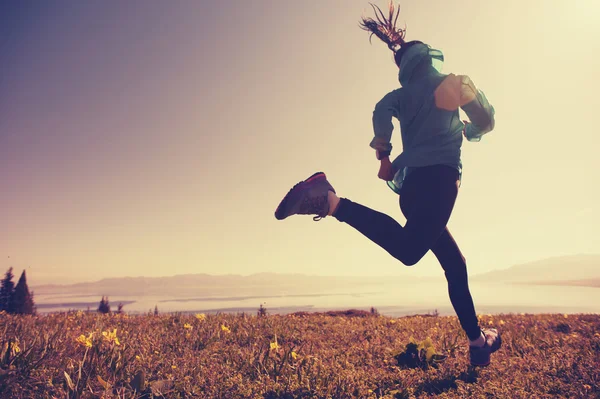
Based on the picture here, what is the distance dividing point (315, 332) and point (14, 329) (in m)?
3.89

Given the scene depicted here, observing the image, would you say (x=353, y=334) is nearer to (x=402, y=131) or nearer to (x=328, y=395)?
(x=328, y=395)

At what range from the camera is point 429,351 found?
4008 mm

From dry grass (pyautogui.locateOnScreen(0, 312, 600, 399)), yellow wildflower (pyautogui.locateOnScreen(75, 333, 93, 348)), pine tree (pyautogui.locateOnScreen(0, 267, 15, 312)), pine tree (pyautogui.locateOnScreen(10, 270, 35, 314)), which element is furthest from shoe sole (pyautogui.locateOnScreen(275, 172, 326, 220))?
Answer: pine tree (pyautogui.locateOnScreen(0, 267, 15, 312))

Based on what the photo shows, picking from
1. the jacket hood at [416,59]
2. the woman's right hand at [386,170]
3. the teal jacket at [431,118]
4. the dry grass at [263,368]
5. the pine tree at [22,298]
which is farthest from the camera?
the pine tree at [22,298]

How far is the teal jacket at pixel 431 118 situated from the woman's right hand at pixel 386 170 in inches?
3.5

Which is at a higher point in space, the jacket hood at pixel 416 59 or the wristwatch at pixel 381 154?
the jacket hood at pixel 416 59

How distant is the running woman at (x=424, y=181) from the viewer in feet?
12.5

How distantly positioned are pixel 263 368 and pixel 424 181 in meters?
2.43

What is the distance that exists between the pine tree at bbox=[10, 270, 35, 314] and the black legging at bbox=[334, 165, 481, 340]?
1707 inches

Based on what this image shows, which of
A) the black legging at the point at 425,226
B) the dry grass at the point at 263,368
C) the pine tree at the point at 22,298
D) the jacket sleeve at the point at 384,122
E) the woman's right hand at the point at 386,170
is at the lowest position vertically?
the pine tree at the point at 22,298

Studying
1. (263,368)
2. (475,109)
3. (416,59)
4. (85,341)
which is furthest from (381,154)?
(85,341)

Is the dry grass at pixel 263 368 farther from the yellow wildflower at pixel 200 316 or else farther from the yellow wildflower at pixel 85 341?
the yellow wildflower at pixel 200 316

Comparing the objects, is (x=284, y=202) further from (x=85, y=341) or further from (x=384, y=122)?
(x=85, y=341)

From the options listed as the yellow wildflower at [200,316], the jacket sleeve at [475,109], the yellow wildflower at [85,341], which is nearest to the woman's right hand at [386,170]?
the jacket sleeve at [475,109]
